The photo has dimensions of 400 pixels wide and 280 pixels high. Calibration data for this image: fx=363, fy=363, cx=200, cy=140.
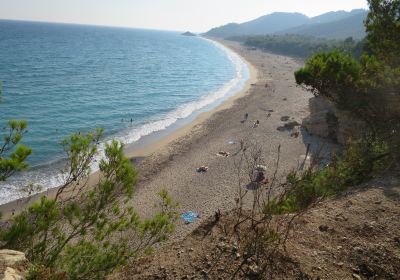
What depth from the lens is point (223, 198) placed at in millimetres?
21891

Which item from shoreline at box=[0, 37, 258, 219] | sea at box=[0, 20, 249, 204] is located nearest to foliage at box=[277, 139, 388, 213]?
sea at box=[0, 20, 249, 204]

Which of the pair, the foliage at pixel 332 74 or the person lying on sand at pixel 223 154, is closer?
the foliage at pixel 332 74

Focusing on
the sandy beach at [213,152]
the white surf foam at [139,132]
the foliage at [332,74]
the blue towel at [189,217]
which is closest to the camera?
the blue towel at [189,217]

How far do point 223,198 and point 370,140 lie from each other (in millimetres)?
9379

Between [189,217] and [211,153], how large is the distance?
11326 millimetres

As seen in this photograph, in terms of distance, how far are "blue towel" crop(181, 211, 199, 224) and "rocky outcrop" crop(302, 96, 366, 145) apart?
43.2 feet

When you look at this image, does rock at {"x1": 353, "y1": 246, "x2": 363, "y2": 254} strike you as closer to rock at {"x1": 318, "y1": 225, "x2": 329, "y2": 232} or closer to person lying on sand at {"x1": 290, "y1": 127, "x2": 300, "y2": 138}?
rock at {"x1": 318, "y1": 225, "x2": 329, "y2": 232}

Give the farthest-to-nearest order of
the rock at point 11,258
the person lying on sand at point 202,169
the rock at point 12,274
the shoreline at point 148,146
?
the person lying on sand at point 202,169, the shoreline at point 148,146, the rock at point 11,258, the rock at point 12,274

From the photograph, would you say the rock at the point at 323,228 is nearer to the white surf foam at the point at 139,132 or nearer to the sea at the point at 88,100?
the white surf foam at the point at 139,132

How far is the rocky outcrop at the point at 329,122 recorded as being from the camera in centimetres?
2680

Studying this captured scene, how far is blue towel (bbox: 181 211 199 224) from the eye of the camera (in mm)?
19297

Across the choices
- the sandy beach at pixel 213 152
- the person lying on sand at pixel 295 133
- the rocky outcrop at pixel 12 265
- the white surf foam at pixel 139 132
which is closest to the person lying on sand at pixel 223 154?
the sandy beach at pixel 213 152

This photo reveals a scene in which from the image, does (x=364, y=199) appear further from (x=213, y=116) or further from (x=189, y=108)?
(x=189, y=108)

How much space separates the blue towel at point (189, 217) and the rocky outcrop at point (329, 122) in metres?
13.2
